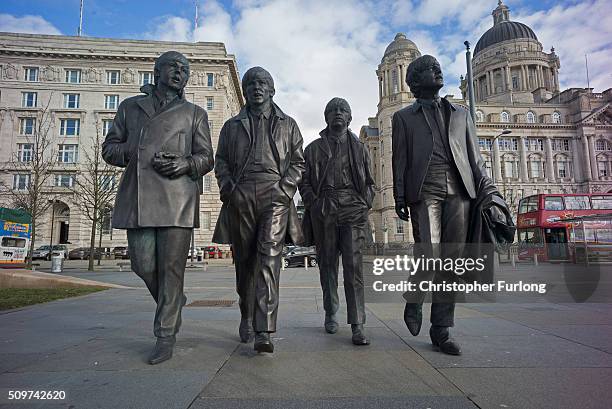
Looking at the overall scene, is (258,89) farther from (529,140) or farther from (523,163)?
(529,140)

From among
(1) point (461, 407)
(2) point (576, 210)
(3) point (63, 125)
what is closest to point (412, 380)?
(1) point (461, 407)

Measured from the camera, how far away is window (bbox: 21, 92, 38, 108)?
47594mm

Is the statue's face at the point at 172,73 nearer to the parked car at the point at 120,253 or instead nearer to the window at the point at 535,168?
the parked car at the point at 120,253

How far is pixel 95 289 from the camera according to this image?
34.3 feet

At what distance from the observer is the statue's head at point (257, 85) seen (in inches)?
148

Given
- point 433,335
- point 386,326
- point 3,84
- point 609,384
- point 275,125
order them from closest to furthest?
point 609,384 < point 433,335 < point 275,125 < point 386,326 < point 3,84

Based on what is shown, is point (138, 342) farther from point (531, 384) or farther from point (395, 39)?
point (395, 39)

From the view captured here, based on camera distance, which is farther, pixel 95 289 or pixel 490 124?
pixel 490 124

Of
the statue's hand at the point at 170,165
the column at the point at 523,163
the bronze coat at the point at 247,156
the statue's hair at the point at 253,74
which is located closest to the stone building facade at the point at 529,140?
the column at the point at 523,163

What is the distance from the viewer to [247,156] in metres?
3.74

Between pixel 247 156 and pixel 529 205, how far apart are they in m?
26.4

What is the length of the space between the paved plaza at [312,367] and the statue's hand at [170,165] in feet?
5.13

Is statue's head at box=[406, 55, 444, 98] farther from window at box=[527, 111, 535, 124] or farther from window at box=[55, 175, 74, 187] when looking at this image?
window at box=[527, 111, 535, 124]

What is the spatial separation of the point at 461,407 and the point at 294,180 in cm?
229
